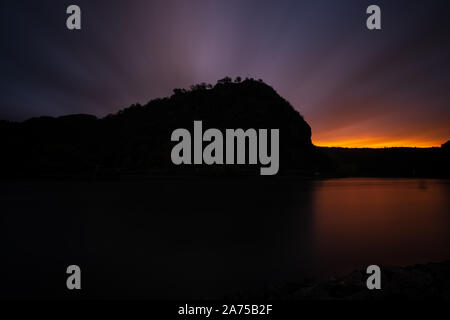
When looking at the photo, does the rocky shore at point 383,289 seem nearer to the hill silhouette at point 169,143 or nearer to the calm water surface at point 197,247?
the calm water surface at point 197,247

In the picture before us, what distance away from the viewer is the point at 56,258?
9.34 metres

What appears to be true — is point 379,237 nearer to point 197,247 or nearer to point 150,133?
point 197,247

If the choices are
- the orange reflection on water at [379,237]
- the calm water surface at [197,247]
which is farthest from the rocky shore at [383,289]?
the orange reflection on water at [379,237]

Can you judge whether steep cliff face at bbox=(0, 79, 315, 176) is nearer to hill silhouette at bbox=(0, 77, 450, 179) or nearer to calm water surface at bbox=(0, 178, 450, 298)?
hill silhouette at bbox=(0, 77, 450, 179)

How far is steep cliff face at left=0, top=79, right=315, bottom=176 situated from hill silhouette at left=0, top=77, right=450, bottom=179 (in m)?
0.21

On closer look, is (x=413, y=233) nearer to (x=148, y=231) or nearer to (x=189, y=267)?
(x=189, y=267)

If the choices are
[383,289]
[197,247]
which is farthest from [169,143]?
[383,289]

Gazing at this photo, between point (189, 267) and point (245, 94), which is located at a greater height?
point (245, 94)

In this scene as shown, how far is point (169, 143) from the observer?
75.4 m

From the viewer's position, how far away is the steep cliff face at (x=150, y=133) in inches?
2499

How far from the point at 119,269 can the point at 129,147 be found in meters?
80.4

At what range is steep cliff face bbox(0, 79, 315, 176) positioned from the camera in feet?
208

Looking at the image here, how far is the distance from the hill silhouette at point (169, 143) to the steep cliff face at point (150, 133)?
21 centimetres
